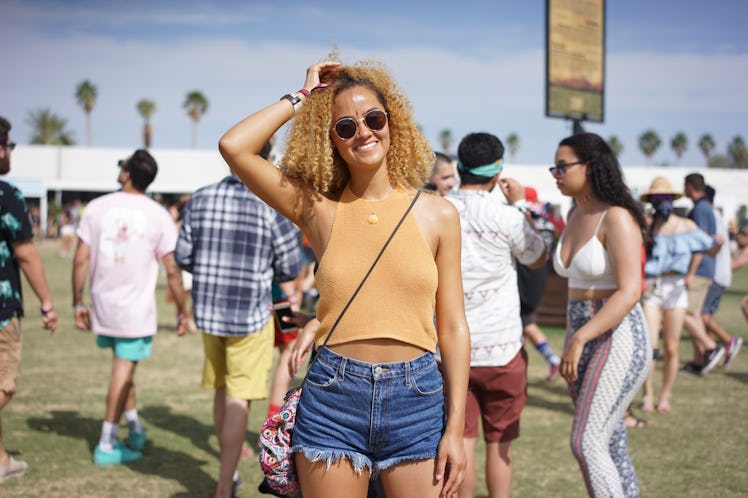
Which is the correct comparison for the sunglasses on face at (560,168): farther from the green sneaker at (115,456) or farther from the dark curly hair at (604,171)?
the green sneaker at (115,456)

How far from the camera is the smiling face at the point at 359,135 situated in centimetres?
259

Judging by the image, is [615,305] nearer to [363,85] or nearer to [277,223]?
[363,85]

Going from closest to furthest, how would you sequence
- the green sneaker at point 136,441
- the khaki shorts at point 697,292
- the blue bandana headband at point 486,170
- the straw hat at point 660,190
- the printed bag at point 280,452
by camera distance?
the printed bag at point 280,452, the blue bandana headband at point 486,170, the green sneaker at point 136,441, the straw hat at point 660,190, the khaki shorts at point 697,292

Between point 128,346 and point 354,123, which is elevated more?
point 354,123

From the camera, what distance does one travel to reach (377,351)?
2465 mm

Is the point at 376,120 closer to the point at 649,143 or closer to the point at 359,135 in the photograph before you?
the point at 359,135

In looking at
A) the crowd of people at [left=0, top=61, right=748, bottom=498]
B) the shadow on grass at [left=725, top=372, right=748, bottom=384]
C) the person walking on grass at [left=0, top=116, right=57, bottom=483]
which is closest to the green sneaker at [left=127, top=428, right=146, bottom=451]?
the crowd of people at [left=0, top=61, right=748, bottom=498]

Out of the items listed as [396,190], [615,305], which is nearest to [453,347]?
[396,190]

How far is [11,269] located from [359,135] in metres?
3.21

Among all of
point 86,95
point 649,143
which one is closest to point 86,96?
point 86,95

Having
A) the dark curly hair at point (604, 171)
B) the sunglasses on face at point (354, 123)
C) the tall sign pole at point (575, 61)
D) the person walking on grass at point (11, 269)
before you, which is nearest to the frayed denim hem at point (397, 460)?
the sunglasses on face at point (354, 123)

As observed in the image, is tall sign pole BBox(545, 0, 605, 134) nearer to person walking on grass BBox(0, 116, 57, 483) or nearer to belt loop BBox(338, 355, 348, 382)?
person walking on grass BBox(0, 116, 57, 483)

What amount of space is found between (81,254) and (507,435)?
3.38 metres

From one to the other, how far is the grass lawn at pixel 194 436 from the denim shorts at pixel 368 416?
2.74 metres
